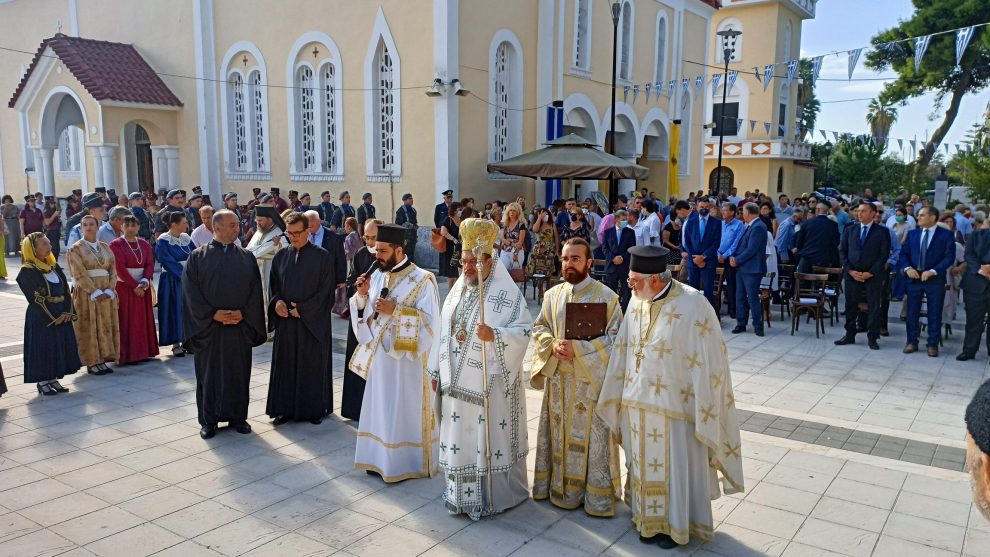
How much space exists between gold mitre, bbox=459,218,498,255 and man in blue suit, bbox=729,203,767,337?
265 inches

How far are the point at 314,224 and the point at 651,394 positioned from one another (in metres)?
5.93

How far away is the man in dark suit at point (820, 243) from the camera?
1112 centimetres

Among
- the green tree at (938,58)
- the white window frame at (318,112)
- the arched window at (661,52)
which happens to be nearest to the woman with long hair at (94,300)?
the white window frame at (318,112)

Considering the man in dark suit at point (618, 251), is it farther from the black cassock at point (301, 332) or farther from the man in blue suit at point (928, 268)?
the black cassock at point (301, 332)

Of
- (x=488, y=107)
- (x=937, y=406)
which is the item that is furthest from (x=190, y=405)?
(x=488, y=107)

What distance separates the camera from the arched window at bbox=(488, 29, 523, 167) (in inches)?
671

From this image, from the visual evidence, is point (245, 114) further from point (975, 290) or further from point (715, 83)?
point (715, 83)

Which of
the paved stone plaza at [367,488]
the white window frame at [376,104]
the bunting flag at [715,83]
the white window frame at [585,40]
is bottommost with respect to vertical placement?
the paved stone plaza at [367,488]

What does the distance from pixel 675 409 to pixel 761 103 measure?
33.3 m

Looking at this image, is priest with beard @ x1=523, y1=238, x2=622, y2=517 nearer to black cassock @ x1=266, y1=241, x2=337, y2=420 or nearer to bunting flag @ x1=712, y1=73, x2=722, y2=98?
black cassock @ x1=266, y1=241, x2=337, y2=420

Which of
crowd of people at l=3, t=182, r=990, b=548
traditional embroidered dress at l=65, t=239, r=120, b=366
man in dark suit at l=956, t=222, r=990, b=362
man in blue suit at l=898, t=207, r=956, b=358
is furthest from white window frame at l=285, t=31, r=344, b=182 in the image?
man in dark suit at l=956, t=222, r=990, b=362

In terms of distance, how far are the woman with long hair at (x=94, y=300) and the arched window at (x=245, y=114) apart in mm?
11645

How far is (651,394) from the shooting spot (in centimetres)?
431

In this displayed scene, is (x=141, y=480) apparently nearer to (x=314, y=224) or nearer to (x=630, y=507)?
(x=630, y=507)
